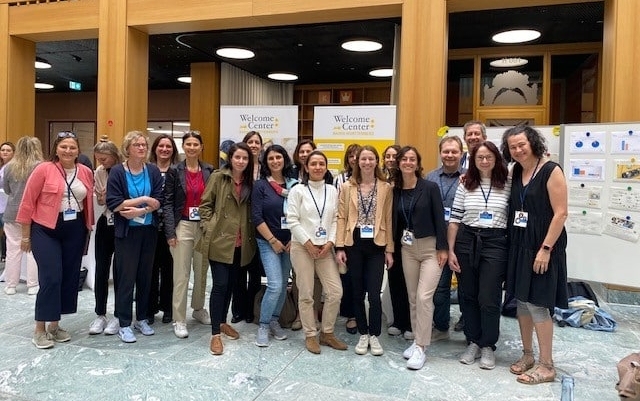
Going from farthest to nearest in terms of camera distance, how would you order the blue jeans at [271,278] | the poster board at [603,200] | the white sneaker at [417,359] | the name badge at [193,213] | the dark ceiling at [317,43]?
the dark ceiling at [317,43]
the poster board at [603,200]
the name badge at [193,213]
the blue jeans at [271,278]
the white sneaker at [417,359]

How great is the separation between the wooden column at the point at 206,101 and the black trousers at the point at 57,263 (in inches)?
256

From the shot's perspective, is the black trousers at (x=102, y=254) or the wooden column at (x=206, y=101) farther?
the wooden column at (x=206, y=101)

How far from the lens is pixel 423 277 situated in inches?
124

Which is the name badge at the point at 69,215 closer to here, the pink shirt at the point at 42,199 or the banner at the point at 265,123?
the pink shirt at the point at 42,199

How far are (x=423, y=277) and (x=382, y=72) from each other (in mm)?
7434

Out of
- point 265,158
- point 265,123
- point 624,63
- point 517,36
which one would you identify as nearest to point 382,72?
point 517,36

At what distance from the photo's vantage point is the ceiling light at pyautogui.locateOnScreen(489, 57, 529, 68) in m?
7.88

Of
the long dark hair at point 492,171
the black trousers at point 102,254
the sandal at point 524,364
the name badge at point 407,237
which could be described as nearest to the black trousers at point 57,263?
the black trousers at point 102,254

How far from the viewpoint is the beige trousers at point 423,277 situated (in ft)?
10.3

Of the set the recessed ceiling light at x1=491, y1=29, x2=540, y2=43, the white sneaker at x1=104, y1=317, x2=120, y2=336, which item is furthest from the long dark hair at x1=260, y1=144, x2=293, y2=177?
the recessed ceiling light at x1=491, y1=29, x2=540, y2=43

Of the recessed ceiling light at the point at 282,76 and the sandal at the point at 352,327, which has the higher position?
the recessed ceiling light at the point at 282,76

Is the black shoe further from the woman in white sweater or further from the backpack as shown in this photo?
the backpack

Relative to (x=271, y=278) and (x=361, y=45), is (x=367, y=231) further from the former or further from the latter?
(x=361, y=45)

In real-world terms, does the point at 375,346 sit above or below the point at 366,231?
below
